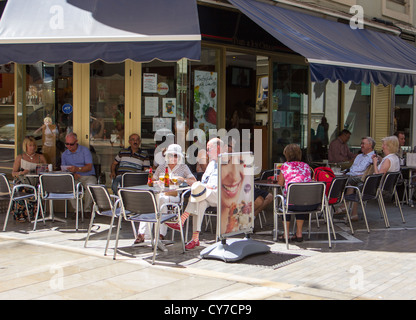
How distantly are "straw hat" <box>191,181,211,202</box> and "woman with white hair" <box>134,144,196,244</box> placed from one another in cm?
37

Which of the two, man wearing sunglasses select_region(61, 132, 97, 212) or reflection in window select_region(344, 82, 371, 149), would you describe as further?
reflection in window select_region(344, 82, 371, 149)

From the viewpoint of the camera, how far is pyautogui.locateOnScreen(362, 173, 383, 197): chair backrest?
863 centimetres

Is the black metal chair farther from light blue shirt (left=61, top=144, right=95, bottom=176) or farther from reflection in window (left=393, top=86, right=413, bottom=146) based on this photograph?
reflection in window (left=393, top=86, right=413, bottom=146)

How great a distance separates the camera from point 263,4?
1034 cm

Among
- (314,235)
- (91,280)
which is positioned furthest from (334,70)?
(91,280)

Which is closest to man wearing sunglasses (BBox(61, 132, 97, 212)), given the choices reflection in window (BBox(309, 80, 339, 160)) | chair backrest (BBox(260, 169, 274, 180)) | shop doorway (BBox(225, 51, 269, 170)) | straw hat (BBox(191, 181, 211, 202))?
chair backrest (BBox(260, 169, 274, 180))

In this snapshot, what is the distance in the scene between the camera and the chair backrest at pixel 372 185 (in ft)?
28.3

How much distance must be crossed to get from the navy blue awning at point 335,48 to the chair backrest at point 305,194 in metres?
1.66

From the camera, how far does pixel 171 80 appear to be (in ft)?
33.0

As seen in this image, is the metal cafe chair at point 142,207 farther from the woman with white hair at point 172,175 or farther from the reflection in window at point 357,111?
the reflection in window at point 357,111

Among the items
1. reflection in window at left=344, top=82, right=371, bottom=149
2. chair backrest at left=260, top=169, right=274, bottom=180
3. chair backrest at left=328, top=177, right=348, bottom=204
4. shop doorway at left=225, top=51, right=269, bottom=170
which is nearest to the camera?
chair backrest at left=328, top=177, right=348, bottom=204

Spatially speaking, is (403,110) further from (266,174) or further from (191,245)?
(191,245)

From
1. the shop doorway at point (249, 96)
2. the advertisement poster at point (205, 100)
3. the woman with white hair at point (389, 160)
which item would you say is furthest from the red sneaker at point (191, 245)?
the shop doorway at point (249, 96)
